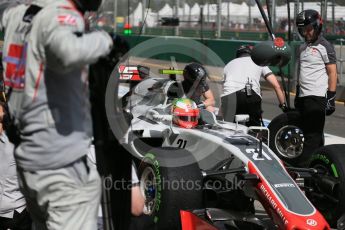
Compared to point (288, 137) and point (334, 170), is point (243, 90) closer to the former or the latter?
point (288, 137)

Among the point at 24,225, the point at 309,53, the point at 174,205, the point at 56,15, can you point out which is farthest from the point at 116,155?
the point at 309,53

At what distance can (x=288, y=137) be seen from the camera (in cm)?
657

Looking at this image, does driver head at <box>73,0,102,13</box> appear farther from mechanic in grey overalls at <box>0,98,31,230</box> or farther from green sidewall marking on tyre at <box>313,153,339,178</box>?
green sidewall marking on tyre at <box>313,153,339,178</box>

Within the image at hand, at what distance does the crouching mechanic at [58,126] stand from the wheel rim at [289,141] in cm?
406

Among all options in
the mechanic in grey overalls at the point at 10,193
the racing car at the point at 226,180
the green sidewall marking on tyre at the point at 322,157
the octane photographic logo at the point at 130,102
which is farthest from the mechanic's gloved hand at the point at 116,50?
the green sidewall marking on tyre at the point at 322,157

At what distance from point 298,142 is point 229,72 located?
1.11 m

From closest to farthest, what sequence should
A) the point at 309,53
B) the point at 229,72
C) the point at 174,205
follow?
the point at 174,205 < the point at 309,53 < the point at 229,72

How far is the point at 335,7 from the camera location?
15.5 meters

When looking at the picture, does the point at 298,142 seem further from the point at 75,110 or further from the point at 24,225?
the point at 75,110

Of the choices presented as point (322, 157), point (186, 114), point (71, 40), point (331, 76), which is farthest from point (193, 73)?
point (71, 40)

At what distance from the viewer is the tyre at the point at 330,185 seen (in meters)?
4.89

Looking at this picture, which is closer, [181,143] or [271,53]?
[271,53]

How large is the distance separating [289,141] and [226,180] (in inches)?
66.6

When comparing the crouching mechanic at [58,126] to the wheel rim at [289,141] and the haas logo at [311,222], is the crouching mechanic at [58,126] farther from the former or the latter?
the wheel rim at [289,141]
